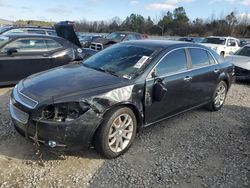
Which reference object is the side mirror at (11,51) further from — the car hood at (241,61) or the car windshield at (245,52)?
the car windshield at (245,52)

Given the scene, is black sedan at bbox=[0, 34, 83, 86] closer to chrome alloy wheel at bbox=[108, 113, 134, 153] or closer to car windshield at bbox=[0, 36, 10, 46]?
car windshield at bbox=[0, 36, 10, 46]

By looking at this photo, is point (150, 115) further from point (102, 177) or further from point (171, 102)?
point (102, 177)

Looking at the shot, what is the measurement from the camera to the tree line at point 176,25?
5398cm

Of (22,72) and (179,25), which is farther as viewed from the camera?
(179,25)

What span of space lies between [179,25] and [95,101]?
202 feet

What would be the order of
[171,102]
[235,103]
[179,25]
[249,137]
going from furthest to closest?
[179,25] < [235,103] < [249,137] < [171,102]

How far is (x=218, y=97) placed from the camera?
6.30m

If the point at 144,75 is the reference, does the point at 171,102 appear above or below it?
below

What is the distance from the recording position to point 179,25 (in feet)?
204

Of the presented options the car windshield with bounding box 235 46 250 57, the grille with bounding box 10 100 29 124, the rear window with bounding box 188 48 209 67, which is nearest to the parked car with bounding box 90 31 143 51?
the car windshield with bounding box 235 46 250 57

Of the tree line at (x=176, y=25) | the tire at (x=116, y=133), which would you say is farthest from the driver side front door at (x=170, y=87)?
the tree line at (x=176, y=25)

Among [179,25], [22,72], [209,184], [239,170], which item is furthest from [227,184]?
[179,25]

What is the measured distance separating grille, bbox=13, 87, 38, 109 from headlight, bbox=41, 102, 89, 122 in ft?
0.59

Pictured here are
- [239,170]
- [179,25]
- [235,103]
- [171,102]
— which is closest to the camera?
[239,170]
